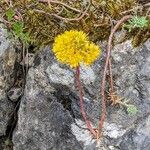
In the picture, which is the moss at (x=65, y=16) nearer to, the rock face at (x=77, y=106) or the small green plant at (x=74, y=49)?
the rock face at (x=77, y=106)

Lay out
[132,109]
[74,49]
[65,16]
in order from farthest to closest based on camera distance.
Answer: [65,16]
[132,109]
[74,49]

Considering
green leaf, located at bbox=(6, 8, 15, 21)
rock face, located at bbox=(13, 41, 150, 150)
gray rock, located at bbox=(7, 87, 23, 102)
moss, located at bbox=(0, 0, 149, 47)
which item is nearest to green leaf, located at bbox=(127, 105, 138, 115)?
rock face, located at bbox=(13, 41, 150, 150)

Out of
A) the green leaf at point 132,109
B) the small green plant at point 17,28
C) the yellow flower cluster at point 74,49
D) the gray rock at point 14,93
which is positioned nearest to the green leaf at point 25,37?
the small green plant at point 17,28

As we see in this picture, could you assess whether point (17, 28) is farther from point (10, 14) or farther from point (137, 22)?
point (137, 22)

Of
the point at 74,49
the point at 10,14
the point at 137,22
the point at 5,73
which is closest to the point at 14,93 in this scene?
the point at 5,73

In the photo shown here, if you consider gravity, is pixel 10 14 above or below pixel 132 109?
above

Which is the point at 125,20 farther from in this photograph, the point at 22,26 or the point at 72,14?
the point at 22,26

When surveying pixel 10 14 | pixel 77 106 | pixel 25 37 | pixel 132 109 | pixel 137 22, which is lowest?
pixel 77 106
